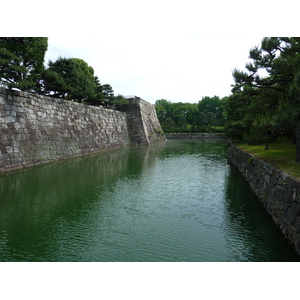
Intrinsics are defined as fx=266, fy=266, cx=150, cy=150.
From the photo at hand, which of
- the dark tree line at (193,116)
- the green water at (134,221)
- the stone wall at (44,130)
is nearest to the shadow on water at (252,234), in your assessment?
the green water at (134,221)

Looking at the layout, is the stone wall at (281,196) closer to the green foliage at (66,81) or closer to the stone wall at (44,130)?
the stone wall at (44,130)

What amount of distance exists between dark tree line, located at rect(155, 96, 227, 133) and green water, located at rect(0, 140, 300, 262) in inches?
1540

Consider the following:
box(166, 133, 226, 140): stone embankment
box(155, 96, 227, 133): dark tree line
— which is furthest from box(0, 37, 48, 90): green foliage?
box(155, 96, 227, 133): dark tree line

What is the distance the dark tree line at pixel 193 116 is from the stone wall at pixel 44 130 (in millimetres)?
27881

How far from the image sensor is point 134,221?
5.11m

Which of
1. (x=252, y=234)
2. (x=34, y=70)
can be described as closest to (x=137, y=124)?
(x=34, y=70)

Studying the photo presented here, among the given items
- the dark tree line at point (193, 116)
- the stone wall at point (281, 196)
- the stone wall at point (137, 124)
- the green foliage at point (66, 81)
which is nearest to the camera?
the stone wall at point (281, 196)

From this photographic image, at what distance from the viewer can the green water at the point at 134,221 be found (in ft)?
12.6

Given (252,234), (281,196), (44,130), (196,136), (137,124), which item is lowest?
(252,234)

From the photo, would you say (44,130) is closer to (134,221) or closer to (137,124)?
(134,221)

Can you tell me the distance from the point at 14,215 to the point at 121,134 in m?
19.9

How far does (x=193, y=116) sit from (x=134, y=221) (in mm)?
50143

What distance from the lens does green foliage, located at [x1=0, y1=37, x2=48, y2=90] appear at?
471 inches

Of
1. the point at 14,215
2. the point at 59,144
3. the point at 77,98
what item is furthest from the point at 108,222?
the point at 77,98
